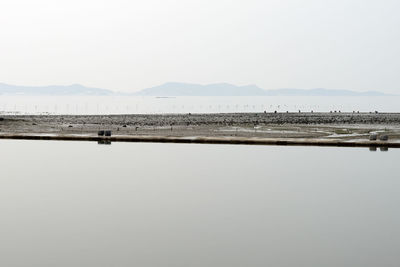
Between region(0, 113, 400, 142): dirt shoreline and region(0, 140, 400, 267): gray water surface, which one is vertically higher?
region(0, 113, 400, 142): dirt shoreline

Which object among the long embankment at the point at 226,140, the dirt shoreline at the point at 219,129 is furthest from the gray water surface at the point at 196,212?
Answer: the dirt shoreline at the point at 219,129

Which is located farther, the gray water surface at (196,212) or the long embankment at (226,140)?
the long embankment at (226,140)

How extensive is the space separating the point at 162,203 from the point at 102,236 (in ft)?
16.0

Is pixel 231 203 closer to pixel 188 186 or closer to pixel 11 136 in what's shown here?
pixel 188 186

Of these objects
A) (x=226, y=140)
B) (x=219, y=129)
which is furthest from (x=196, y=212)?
Answer: (x=219, y=129)

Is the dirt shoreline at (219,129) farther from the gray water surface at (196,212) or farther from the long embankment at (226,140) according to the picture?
the gray water surface at (196,212)

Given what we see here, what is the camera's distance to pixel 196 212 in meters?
19.7

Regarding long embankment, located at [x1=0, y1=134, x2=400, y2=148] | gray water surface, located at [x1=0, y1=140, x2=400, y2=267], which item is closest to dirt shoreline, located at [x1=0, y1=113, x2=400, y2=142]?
long embankment, located at [x1=0, y1=134, x2=400, y2=148]

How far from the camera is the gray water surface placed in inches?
594

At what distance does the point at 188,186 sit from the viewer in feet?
81.6

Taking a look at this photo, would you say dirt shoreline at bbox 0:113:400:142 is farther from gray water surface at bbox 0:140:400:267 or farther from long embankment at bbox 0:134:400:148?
gray water surface at bbox 0:140:400:267

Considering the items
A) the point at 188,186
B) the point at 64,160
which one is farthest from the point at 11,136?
the point at 188,186

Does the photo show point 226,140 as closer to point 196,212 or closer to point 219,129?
point 219,129

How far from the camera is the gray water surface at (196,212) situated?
49.5ft
